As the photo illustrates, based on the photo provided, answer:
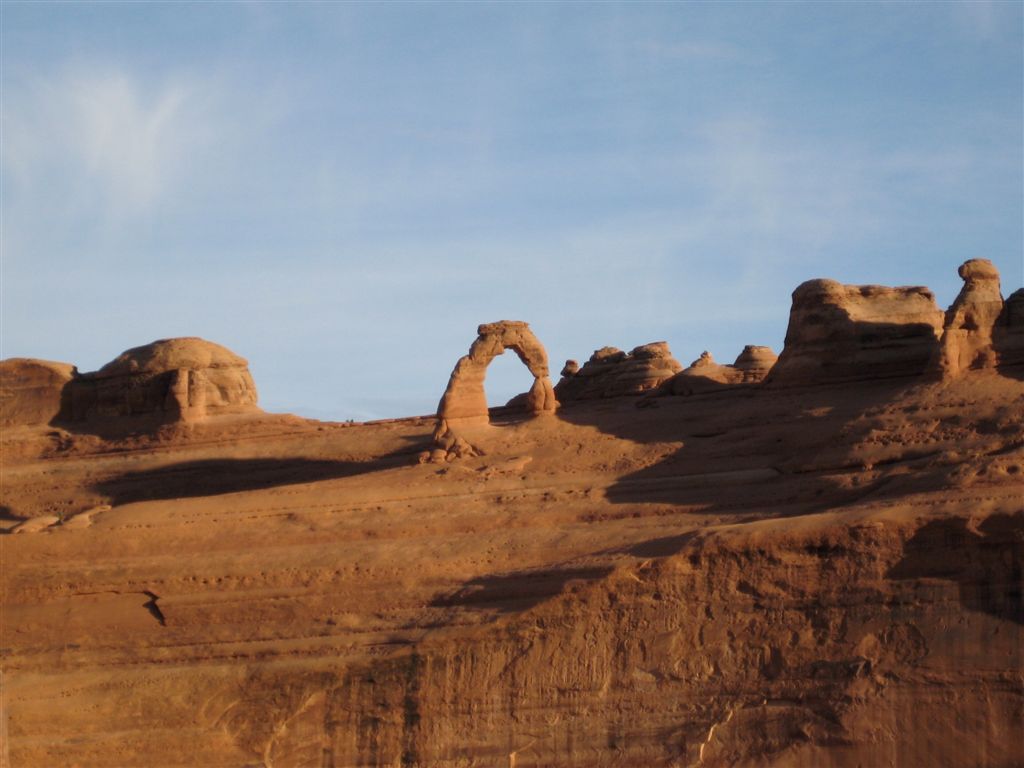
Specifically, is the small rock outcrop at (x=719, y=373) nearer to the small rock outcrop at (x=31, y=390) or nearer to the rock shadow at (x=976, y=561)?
the rock shadow at (x=976, y=561)

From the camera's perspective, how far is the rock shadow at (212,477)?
37.2 m

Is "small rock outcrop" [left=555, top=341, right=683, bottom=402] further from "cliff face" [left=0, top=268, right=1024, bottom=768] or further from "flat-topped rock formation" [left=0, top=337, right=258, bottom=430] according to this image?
"flat-topped rock formation" [left=0, top=337, right=258, bottom=430]

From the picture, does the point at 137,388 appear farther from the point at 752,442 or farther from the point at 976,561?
the point at 976,561

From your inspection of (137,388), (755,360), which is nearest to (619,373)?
(755,360)

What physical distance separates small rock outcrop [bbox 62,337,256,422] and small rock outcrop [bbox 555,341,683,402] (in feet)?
24.5

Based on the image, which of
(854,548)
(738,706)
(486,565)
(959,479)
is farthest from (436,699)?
(959,479)

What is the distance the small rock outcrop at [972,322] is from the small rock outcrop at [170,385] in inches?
641

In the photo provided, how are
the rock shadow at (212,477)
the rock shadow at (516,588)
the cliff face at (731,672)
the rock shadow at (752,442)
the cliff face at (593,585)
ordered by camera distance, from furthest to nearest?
1. the rock shadow at (212,477)
2. the rock shadow at (752,442)
3. the rock shadow at (516,588)
4. the cliff face at (593,585)
5. the cliff face at (731,672)

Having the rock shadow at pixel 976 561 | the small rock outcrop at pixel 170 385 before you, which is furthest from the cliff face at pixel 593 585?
the small rock outcrop at pixel 170 385

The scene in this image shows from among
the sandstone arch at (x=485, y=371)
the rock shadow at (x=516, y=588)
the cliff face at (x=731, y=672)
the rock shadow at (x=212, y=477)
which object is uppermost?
the sandstone arch at (x=485, y=371)

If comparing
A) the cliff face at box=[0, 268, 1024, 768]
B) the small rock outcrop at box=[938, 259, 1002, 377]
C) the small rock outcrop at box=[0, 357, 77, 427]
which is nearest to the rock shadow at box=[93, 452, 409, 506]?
the cliff face at box=[0, 268, 1024, 768]

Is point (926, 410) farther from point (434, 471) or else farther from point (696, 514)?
point (434, 471)

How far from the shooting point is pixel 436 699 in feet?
91.0

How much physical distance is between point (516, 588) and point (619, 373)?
13.7 meters
